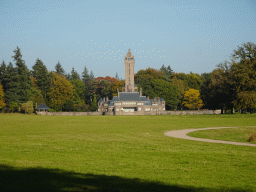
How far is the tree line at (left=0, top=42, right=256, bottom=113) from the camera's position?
7156cm

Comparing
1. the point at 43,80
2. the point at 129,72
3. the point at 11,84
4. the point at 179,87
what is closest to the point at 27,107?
the point at 11,84

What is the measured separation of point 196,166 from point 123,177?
3726 mm

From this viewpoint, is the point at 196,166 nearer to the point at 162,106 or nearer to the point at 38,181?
the point at 38,181

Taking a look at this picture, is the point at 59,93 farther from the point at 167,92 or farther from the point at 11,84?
the point at 167,92

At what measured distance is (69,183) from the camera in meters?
8.94

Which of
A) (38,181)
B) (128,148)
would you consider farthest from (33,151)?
(38,181)

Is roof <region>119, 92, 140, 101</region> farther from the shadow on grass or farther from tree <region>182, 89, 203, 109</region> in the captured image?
the shadow on grass

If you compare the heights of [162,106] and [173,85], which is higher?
[173,85]

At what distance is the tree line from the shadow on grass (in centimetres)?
6348

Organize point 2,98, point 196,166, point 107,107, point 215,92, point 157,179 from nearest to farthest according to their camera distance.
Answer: point 157,179, point 196,166, point 215,92, point 2,98, point 107,107

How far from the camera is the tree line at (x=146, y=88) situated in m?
71.6

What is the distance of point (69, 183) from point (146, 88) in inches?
5079

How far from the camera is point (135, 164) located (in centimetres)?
1226

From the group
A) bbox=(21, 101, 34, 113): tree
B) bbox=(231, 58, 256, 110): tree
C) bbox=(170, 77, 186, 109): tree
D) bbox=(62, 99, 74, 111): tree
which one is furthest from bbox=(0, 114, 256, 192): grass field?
bbox=(170, 77, 186, 109): tree
